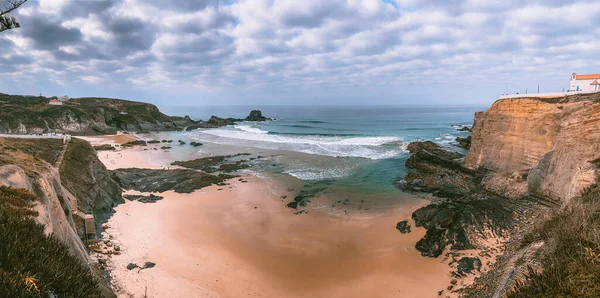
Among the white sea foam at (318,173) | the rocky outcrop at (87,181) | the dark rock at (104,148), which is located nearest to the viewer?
the rocky outcrop at (87,181)

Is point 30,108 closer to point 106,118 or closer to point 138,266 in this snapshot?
point 106,118

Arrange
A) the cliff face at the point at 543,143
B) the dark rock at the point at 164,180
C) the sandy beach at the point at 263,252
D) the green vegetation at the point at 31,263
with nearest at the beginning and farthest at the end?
the green vegetation at the point at 31,263 < the sandy beach at the point at 263,252 < the cliff face at the point at 543,143 < the dark rock at the point at 164,180

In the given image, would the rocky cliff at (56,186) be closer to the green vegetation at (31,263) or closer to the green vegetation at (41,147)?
the green vegetation at (41,147)

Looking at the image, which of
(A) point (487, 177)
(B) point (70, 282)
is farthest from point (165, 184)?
(A) point (487, 177)

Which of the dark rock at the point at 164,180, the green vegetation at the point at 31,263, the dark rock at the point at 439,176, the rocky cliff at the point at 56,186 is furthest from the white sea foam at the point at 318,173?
the green vegetation at the point at 31,263

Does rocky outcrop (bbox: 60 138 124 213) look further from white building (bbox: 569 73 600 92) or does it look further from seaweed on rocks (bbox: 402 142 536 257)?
white building (bbox: 569 73 600 92)

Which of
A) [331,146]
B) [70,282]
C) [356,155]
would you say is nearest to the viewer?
[70,282]
